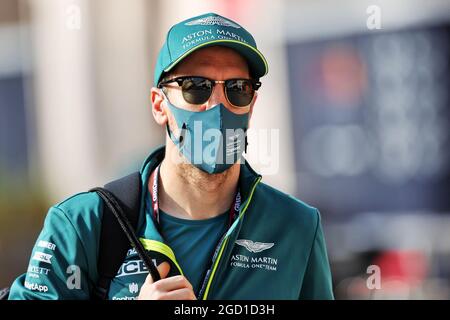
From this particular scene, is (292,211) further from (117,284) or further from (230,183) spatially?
(117,284)

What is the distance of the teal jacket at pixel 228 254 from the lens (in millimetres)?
2291

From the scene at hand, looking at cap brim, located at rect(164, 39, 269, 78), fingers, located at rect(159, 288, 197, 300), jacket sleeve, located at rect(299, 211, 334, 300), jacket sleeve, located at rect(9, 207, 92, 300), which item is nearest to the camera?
fingers, located at rect(159, 288, 197, 300)

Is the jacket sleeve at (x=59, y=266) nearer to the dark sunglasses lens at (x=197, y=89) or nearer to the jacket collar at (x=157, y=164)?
the jacket collar at (x=157, y=164)

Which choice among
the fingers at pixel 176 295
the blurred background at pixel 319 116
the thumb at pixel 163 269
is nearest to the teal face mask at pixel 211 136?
the thumb at pixel 163 269

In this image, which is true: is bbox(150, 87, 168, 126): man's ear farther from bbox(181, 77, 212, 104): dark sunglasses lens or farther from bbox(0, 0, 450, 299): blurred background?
bbox(0, 0, 450, 299): blurred background

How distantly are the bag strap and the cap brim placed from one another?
57 centimetres

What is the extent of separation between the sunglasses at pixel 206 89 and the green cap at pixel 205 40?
9cm

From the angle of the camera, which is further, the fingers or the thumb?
the thumb

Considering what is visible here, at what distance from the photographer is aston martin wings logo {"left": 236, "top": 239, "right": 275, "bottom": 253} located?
2.48 m

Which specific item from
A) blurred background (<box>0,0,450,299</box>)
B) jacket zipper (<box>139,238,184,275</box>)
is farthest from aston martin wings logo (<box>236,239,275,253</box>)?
blurred background (<box>0,0,450,299</box>)

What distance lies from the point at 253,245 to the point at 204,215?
23 cm

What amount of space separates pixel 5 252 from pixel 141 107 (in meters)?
1.65

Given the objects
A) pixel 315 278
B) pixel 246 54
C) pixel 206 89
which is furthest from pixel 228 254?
pixel 246 54

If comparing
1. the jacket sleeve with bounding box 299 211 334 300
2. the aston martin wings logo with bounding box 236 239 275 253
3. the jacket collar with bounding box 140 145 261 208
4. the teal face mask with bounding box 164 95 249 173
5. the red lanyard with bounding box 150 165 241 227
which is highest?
the teal face mask with bounding box 164 95 249 173
